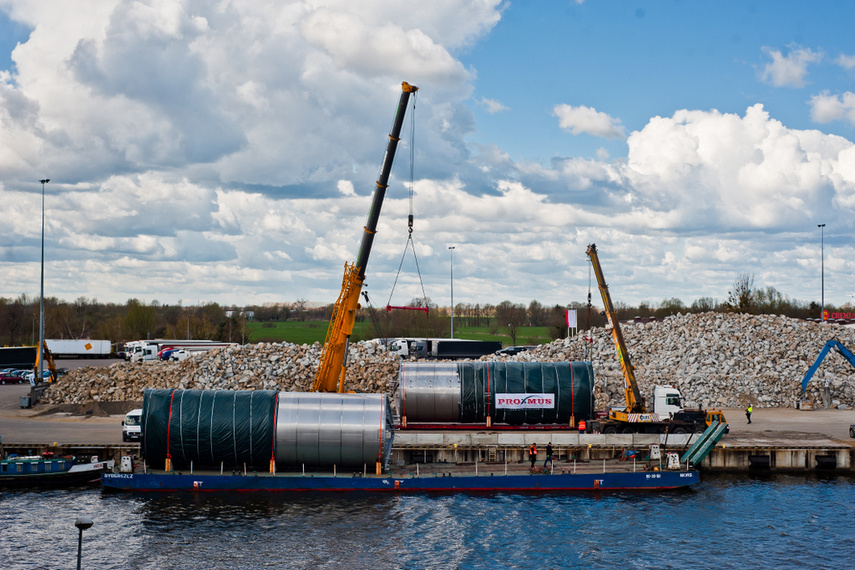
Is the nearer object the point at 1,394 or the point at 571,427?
the point at 571,427

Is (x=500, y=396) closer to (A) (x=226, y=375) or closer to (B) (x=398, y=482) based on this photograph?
(B) (x=398, y=482)

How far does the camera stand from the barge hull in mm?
39688

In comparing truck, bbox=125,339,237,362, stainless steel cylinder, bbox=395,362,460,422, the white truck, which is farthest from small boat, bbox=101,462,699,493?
truck, bbox=125,339,237,362

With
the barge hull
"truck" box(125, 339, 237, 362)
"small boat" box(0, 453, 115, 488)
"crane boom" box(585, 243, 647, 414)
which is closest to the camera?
the barge hull

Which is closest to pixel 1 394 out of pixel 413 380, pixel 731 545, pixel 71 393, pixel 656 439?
pixel 71 393

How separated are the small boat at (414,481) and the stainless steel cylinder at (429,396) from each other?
8.37 meters

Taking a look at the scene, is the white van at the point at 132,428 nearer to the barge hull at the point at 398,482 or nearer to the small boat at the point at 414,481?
the barge hull at the point at 398,482

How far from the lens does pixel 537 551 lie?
32.6m

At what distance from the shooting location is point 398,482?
132 ft

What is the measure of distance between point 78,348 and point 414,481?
287 feet

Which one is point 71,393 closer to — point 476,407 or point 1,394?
point 1,394

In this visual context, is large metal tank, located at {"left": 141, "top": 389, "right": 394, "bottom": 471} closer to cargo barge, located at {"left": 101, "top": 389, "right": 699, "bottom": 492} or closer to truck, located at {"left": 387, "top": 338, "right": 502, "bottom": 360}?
cargo barge, located at {"left": 101, "top": 389, "right": 699, "bottom": 492}

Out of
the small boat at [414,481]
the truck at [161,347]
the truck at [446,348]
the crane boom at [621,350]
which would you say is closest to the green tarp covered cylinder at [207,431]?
the small boat at [414,481]

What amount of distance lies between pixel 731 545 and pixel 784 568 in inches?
106
